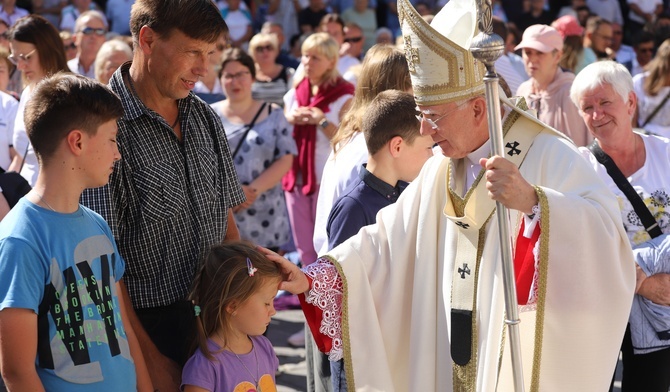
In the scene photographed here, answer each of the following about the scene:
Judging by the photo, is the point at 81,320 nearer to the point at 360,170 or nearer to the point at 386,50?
the point at 360,170

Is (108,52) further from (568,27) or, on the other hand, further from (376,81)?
(568,27)

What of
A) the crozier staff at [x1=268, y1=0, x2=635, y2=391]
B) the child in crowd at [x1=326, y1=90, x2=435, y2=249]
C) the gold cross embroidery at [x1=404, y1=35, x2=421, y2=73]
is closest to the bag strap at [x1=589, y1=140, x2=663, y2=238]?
the child in crowd at [x1=326, y1=90, x2=435, y2=249]

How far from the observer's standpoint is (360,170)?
14.1ft

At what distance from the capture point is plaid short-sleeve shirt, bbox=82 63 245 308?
315 centimetres

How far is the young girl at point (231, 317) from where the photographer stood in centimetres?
328

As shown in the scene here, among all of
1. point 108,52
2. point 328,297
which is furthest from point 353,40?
point 328,297

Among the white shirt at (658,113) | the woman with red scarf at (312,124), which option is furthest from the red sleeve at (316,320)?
the white shirt at (658,113)

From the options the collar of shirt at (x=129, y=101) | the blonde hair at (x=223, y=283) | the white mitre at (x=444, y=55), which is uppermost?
the white mitre at (x=444, y=55)

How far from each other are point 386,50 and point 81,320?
2.57m

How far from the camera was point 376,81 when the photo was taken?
4.86m

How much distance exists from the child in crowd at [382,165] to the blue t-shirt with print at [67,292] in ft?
4.48

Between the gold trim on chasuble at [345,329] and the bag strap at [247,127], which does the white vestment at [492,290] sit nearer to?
the gold trim on chasuble at [345,329]

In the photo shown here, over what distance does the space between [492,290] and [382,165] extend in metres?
1.05

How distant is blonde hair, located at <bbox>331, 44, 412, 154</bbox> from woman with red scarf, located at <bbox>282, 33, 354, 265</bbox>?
92.8 inches
